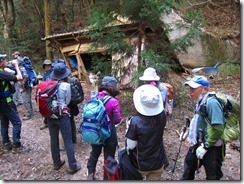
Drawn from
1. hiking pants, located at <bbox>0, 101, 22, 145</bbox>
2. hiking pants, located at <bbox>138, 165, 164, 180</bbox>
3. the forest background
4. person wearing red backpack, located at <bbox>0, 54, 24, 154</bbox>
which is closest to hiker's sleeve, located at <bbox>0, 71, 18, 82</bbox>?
person wearing red backpack, located at <bbox>0, 54, 24, 154</bbox>

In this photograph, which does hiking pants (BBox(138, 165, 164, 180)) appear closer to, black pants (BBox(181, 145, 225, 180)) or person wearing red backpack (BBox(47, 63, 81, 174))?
black pants (BBox(181, 145, 225, 180))

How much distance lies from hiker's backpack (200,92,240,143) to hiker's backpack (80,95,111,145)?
141cm

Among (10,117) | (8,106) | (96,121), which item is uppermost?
(8,106)

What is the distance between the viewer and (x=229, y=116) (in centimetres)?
346

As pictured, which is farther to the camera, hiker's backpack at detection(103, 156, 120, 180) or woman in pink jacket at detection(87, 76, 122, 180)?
woman in pink jacket at detection(87, 76, 122, 180)

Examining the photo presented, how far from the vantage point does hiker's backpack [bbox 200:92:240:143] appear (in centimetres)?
330

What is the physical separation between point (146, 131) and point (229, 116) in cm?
120

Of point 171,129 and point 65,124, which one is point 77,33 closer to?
point 171,129

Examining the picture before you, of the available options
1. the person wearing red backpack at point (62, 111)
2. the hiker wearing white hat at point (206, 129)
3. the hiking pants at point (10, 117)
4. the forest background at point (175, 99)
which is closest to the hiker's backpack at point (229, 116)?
the hiker wearing white hat at point (206, 129)

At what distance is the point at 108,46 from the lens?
6.93 metres

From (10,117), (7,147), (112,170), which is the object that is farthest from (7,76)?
(112,170)

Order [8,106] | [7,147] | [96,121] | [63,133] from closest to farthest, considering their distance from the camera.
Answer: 1. [96,121]
2. [63,133]
3. [8,106]
4. [7,147]

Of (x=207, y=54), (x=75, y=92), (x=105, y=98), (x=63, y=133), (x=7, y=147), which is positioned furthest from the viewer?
(x=207, y=54)

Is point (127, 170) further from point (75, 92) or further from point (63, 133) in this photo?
point (75, 92)
